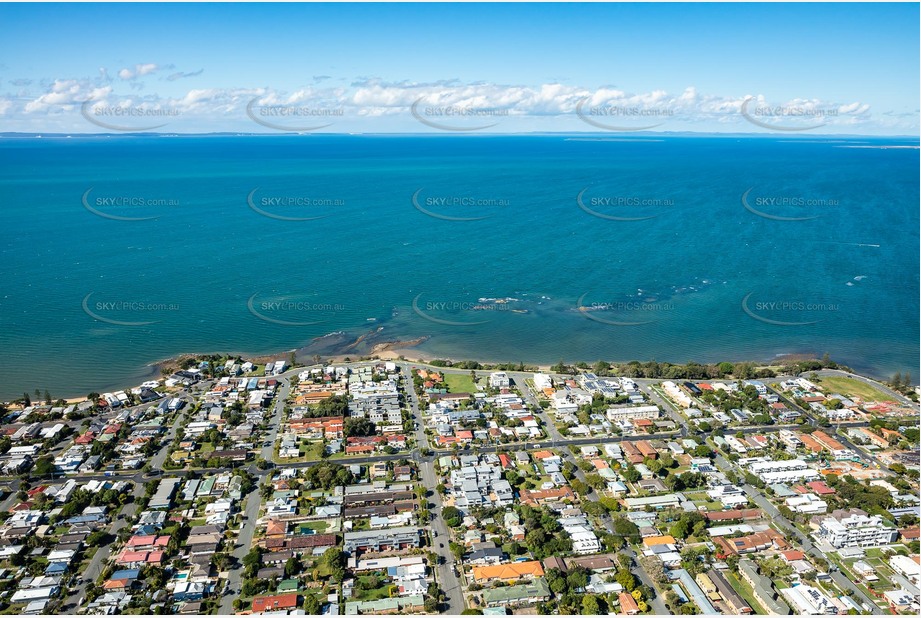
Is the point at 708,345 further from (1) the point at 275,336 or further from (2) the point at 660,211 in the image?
(2) the point at 660,211

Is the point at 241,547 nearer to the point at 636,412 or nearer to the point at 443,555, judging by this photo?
the point at 443,555

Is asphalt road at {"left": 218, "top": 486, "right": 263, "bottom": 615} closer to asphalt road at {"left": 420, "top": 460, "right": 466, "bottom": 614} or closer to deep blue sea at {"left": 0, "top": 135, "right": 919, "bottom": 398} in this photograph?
asphalt road at {"left": 420, "top": 460, "right": 466, "bottom": 614}

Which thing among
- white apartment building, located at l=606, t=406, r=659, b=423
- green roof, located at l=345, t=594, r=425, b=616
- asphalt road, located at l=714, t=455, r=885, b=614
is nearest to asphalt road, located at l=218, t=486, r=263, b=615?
green roof, located at l=345, t=594, r=425, b=616

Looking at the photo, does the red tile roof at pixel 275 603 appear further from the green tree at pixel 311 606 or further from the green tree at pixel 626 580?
the green tree at pixel 626 580

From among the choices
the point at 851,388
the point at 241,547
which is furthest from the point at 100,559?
the point at 851,388

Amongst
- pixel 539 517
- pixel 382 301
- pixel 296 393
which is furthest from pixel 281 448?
pixel 382 301

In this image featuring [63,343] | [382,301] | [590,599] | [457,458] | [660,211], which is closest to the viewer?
[590,599]
